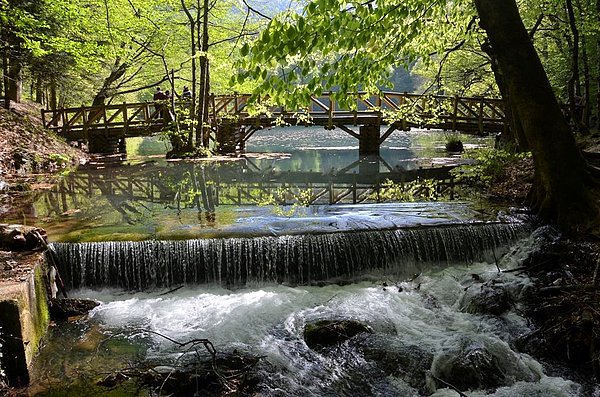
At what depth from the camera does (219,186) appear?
12.7 m

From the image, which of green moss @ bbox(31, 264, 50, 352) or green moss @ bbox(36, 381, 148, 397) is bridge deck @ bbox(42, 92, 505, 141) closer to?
green moss @ bbox(31, 264, 50, 352)

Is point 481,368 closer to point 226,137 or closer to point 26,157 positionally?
point 26,157

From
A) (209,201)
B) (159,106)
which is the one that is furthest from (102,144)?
(209,201)

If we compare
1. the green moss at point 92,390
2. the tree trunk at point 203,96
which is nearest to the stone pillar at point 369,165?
the tree trunk at point 203,96

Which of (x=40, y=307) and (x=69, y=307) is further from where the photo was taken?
(x=69, y=307)

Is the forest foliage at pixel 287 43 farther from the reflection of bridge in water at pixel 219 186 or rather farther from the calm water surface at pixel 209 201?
the reflection of bridge in water at pixel 219 186

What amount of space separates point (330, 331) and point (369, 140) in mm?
17903

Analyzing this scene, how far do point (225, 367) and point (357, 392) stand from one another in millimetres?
1295

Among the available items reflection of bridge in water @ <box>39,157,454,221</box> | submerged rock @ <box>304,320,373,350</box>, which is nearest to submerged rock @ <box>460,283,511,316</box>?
submerged rock @ <box>304,320,373,350</box>

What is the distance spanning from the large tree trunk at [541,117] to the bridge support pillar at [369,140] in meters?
15.0

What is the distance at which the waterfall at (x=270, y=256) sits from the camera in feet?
22.4

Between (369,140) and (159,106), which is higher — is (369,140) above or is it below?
below

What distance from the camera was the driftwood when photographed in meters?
5.93

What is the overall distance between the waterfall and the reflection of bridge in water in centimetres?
239
